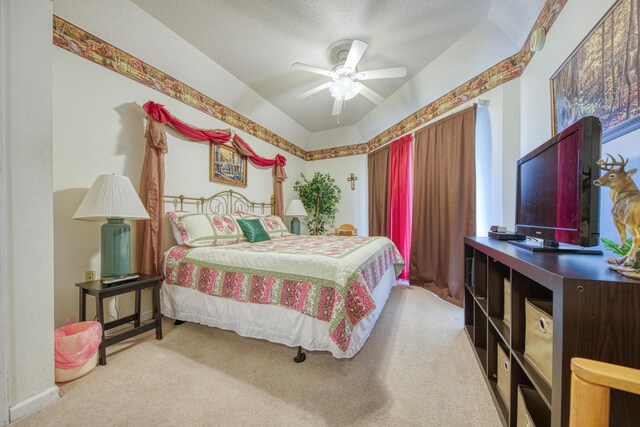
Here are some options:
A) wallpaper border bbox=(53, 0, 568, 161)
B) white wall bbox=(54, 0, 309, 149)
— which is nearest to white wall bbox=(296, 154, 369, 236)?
wallpaper border bbox=(53, 0, 568, 161)

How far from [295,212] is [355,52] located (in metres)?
2.78

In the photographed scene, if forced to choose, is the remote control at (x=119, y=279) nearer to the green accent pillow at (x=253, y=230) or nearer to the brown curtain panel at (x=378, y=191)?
the green accent pillow at (x=253, y=230)

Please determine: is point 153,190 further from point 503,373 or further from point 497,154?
point 497,154

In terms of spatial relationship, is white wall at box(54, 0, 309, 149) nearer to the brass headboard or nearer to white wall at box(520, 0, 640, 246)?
the brass headboard

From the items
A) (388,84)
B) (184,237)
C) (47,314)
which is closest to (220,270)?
(184,237)

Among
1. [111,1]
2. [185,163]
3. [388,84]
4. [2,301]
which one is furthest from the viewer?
[388,84]

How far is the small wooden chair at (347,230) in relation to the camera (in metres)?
4.38

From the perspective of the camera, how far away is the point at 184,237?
7.56 ft

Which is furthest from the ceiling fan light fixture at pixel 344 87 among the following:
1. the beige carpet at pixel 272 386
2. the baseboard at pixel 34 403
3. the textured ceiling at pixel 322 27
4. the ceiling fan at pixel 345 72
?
the baseboard at pixel 34 403

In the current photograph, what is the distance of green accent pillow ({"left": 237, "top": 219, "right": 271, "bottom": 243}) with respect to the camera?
277 cm

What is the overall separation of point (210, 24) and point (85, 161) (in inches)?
65.0

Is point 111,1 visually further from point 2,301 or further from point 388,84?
point 388,84

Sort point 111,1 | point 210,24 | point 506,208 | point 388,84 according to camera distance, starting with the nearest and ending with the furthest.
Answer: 1. point 111,1
2. point 210,24
3. point 506,208
4. point 388,84

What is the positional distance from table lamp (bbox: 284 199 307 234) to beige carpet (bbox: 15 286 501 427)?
2.59 m
